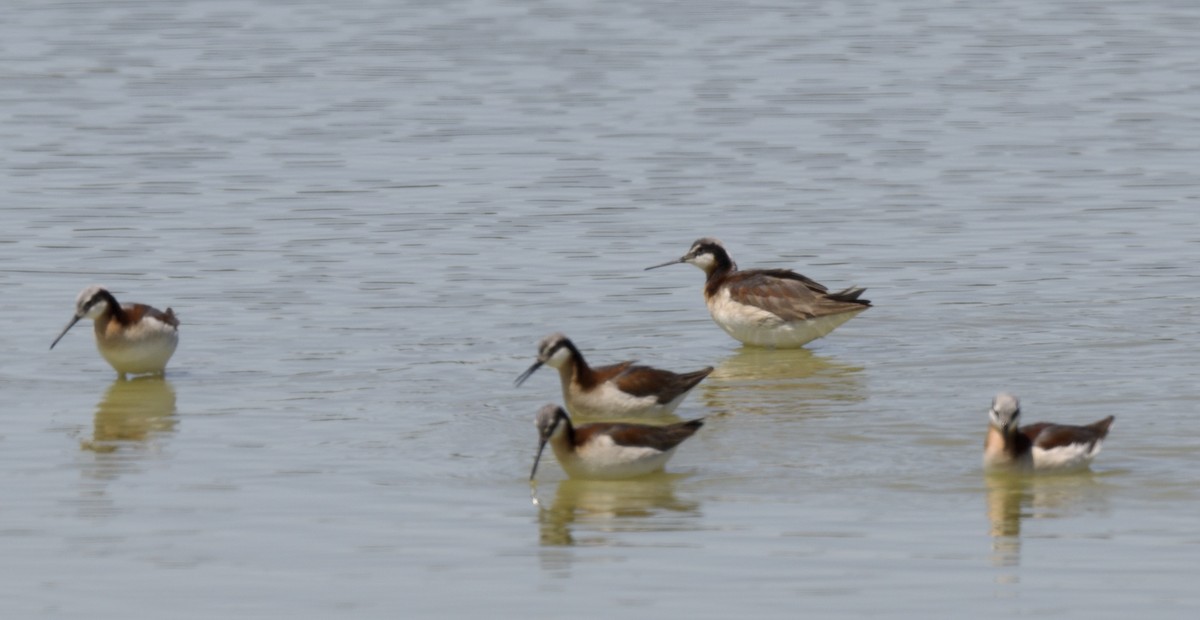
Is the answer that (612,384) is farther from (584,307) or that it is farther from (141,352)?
(584,307)

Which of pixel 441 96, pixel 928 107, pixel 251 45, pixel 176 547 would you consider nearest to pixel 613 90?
pixel 441 96

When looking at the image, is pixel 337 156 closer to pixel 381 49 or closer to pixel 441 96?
pixel 441 96

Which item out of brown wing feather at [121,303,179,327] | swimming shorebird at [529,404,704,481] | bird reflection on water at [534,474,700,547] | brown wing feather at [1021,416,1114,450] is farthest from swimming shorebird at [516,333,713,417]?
brown wing feather at [121,303,179,327]

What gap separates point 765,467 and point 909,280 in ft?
28.3

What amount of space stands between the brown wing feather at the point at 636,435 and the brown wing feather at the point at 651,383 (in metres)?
1.92

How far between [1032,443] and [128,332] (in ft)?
28.6

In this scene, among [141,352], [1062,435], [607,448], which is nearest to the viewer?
[1062,435]

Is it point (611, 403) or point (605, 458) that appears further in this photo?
point (611, 403)

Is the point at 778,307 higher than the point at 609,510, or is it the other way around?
the point at 609,510

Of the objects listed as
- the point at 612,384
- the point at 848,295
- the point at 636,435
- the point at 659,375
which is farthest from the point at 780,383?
the point at 636,435

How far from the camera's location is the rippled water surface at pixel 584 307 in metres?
14.4

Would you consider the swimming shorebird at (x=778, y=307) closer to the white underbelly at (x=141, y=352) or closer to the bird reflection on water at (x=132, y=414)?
the white underbelly at (x=141, y=352)

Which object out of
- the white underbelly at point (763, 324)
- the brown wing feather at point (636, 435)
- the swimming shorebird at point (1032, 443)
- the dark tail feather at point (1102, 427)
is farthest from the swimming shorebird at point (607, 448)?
the white underbelly at point (763, 324)

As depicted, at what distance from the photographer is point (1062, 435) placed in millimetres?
16547
